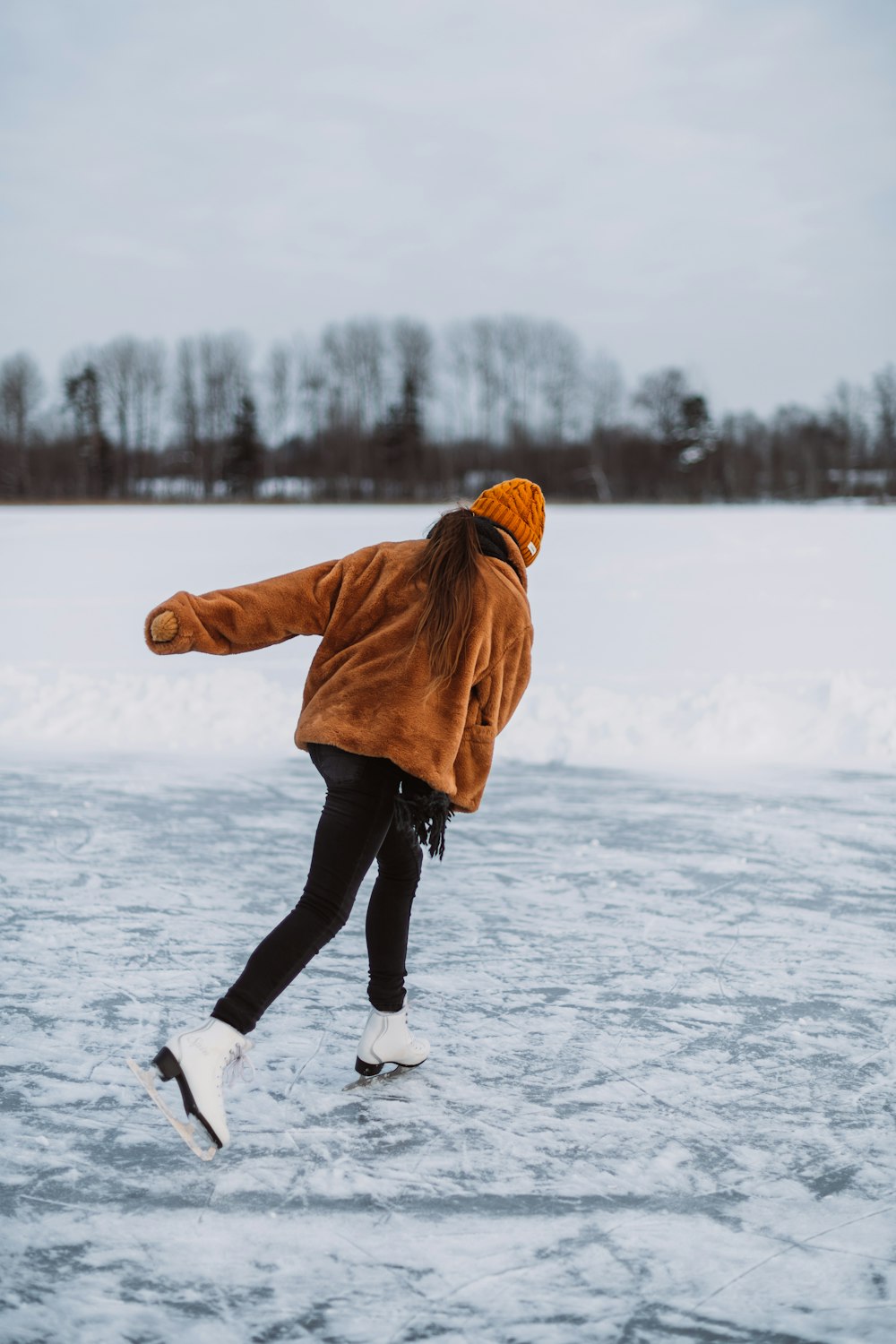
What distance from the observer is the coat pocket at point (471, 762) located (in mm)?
2479

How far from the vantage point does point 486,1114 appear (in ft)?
8.32

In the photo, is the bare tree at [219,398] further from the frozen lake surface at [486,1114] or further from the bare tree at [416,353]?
the frozen lake surface at [486,1114]

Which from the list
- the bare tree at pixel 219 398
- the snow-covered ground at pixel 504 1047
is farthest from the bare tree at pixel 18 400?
the snow-covered ground at pixel 504 1047

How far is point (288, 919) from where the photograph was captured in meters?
2.37

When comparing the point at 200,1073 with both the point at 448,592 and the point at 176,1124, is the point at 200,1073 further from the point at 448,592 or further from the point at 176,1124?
the point at 448,592

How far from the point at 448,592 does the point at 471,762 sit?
39 cm

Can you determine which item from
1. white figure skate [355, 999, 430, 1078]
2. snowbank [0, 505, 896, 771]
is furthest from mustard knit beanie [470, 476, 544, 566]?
snowbank [0, 505, 896, 771]

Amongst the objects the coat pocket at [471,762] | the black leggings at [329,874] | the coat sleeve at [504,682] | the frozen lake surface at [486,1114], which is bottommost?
the frozen lake surface at [486,1114]

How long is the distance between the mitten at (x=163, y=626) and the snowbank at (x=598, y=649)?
15.9 ft

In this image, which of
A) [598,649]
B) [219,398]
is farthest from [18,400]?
[598,649]

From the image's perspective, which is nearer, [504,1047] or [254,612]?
[254,612]

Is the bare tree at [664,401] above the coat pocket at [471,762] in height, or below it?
above

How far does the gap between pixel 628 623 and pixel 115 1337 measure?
8883mm

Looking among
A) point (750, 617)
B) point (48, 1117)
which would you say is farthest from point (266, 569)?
point (48, 1117)
